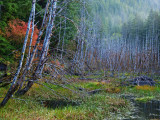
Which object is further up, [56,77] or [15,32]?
[15,32]

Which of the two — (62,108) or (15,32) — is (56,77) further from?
(15,32)

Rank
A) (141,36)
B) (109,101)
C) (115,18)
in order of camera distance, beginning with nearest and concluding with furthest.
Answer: (109,101) → (141,36) → (115,18)

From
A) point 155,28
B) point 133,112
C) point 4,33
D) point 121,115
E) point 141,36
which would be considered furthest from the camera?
point 141,36

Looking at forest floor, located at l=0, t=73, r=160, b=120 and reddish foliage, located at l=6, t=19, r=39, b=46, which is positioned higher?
reddish foliage, located at l=6, t=19, r=39, b=46

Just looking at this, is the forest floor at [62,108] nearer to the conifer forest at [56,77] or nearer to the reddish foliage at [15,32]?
the conifer forest at [56,77]

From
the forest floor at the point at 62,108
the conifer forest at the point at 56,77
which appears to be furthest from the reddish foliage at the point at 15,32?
the forest floor at the point at 62,108

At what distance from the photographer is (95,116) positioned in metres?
6.39

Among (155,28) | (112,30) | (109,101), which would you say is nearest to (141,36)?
(155,28)

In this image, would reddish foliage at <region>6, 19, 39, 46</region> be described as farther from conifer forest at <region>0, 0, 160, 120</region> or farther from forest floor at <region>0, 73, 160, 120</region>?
forest floor at <region>0, 73, 160, 120</region>

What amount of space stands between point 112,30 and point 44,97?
95.3m

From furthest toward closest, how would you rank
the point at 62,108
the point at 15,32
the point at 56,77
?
the point at 15,32, the point at 62,108, the point at 56,77

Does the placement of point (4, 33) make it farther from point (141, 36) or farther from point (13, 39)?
point (141, 36)

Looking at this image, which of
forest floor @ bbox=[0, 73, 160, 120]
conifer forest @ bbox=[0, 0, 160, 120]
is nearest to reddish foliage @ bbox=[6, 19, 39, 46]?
conifer forest @ bbox=[0, 0, 160, 120]

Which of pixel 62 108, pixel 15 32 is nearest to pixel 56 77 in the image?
pixel 62 108
